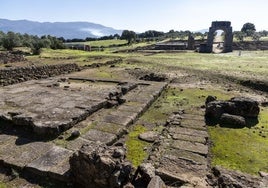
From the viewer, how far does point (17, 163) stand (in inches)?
258

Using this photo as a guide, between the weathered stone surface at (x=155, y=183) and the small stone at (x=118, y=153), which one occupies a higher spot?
the small stone at (x=118, y=153)

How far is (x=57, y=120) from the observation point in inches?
351

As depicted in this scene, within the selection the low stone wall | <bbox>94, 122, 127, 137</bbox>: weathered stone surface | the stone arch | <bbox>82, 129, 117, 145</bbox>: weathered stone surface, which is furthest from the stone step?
the stone arch

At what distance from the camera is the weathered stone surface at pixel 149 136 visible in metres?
8.36

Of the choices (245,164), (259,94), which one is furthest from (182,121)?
(259,94)

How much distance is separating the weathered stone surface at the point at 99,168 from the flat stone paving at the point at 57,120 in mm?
451

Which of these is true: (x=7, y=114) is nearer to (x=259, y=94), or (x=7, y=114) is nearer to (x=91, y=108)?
(x=91, y=108)

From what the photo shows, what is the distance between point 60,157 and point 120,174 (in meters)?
2.15

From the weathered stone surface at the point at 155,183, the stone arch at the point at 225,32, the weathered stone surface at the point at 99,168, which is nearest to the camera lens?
the weathered stone surface at the point at 155,183

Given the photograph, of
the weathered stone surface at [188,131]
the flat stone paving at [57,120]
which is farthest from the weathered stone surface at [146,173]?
the weathered stone surface at [188,131]

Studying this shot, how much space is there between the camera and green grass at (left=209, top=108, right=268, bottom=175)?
694 cm

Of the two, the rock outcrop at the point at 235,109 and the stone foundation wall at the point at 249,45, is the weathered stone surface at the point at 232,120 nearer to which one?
the rock outcrop at the point at 235,109

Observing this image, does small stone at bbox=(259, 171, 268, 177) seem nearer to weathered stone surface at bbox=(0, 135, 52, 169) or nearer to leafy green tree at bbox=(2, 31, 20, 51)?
weathered stone surface at bbox=(0, 135, 52, 169)

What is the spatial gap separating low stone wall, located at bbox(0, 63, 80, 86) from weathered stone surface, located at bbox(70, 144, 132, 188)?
481 inches
